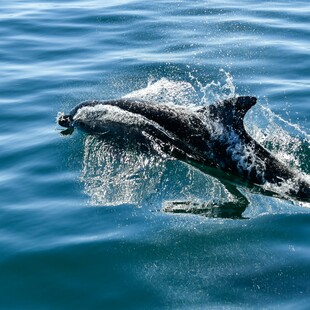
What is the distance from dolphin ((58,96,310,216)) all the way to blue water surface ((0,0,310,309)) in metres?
0.29

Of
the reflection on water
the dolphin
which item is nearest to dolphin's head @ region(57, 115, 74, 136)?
the dolphin

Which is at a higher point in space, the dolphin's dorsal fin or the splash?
the dolphin's dorsal fin

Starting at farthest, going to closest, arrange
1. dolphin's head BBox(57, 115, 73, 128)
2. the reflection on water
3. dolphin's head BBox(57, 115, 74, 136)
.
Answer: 1. dolphin's head BBox(57, 115, 73, 128)
2. dolphin's head BBox(57, 115, 74, 136)
3. the reflection on water

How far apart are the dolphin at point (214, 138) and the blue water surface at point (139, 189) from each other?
0.29m

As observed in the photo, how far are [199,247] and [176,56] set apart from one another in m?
8.79

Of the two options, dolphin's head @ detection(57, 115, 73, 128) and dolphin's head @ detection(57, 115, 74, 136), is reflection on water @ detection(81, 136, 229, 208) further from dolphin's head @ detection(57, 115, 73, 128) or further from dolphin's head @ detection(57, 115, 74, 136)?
dolphin's head @ detection(57, 115, 73, 128)

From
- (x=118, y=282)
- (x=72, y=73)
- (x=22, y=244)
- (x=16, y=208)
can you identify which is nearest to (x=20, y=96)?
(x=72, y=73)

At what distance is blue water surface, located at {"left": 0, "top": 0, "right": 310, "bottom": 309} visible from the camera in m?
7.78

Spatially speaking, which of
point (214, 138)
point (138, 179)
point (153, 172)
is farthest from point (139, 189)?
point (214, 138)

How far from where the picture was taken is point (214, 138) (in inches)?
413

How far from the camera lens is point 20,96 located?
1447 cm

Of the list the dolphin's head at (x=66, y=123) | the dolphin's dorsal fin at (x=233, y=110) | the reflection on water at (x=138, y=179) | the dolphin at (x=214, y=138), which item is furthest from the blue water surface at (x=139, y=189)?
the dolphin's dorsal fin at (x=233, y=110)

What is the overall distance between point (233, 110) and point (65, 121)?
3489 mm

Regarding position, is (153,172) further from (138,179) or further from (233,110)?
(233,110)
